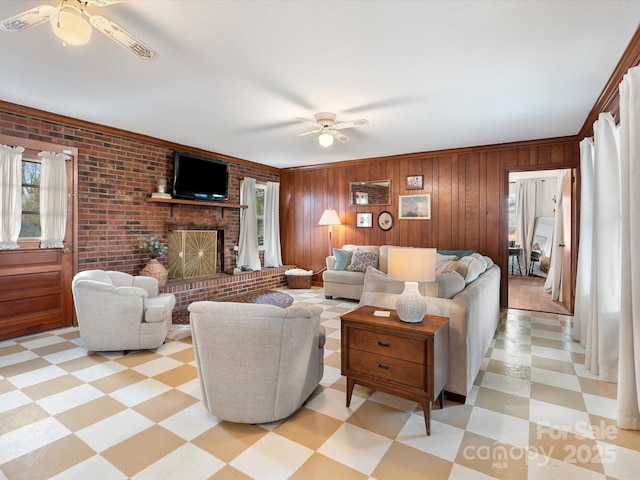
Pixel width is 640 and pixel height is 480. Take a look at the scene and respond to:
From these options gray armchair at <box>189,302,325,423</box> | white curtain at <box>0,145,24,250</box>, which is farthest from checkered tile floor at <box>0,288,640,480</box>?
white curtain at <box>0,145,24,250</box>

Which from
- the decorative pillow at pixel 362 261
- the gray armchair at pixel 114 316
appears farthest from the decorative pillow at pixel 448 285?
the decorative pillow at pixel 362 261

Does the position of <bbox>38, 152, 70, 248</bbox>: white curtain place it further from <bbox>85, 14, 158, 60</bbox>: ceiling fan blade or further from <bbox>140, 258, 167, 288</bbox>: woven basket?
<bbox>85, 14, 158, 60</bbox>: ceiling fan blade

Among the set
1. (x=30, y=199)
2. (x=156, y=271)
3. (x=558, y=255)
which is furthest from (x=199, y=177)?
(x=558, y=255)

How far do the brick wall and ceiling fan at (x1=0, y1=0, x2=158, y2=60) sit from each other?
2.44m

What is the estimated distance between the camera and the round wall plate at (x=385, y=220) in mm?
5848

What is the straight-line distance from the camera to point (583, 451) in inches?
71.0

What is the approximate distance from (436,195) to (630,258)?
3.48 metres

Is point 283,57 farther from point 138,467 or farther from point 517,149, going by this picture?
point 517,149

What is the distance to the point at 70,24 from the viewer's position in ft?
5.29

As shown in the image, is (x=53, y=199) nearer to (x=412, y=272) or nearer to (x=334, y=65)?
(x=334, y=65)

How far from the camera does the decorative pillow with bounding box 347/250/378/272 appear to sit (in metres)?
5.42

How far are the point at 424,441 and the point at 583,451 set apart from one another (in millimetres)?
864

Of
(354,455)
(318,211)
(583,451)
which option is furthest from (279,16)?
(318,211)

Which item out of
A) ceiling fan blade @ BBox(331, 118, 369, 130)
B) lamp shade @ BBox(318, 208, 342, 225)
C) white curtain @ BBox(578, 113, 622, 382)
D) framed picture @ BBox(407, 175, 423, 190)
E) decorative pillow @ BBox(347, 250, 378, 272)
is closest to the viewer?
white curtain @ BBox(578, 113, 622, 382)
